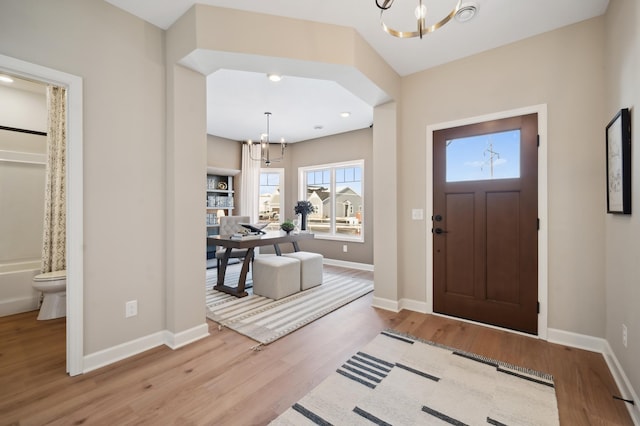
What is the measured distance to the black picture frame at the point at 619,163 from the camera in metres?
1.71

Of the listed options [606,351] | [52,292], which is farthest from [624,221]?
[52,292]

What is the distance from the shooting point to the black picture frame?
1.71 metres

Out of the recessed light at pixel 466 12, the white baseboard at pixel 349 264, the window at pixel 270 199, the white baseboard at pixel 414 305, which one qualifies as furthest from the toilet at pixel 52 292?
the recessed light at pixel 466 12

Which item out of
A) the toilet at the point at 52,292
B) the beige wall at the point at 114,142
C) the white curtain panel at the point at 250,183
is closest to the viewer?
the beige wall at the point at 114,142

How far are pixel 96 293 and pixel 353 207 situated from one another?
4.45 metres

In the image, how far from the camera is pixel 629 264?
171 cm

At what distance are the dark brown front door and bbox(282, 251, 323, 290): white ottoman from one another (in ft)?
5.43

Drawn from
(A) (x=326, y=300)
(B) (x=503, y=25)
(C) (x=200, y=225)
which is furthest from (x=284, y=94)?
(A) (x=326, y=300)

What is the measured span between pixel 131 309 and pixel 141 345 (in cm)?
31

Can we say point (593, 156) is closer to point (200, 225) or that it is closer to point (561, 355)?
point (561, 355)

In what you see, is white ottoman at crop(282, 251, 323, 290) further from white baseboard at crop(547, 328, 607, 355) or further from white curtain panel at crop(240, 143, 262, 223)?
white baseboard at crop(547, 328, 607, 355)

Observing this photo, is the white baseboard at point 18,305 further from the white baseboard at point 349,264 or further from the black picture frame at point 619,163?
the black picture frame at point 619,163

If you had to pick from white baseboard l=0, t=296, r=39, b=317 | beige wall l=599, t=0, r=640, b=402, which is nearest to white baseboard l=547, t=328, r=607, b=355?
beige wall l=599, t=0, r=640, b=402

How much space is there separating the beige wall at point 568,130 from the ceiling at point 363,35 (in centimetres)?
19
